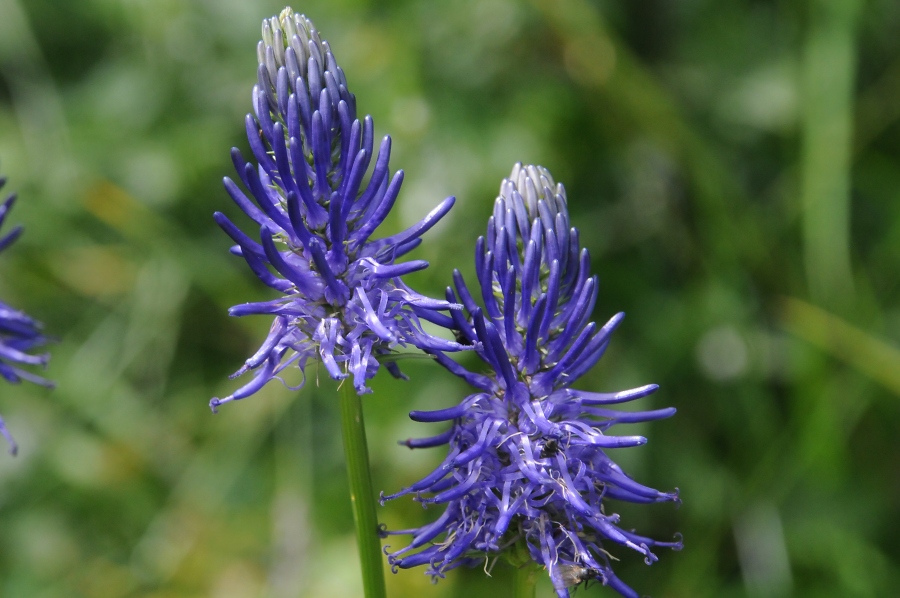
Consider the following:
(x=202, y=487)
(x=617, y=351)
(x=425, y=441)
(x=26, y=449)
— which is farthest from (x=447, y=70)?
(x=425, y=441)

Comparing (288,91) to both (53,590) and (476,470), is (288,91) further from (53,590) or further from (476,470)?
(53,590)

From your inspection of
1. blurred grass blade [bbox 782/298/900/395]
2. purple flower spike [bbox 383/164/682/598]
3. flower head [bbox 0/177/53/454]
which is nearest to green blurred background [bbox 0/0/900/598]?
blurred grass blade [bbox 782/298/900/395]

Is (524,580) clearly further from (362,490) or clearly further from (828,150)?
(828,150)

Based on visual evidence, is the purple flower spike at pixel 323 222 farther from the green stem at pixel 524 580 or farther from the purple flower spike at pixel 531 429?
the green stem at pixel 524 580

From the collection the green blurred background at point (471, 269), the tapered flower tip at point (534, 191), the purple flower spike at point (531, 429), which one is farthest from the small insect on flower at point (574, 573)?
the green blurred background at point (471, 269)

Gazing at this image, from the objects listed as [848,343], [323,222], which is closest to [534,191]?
[323,222]

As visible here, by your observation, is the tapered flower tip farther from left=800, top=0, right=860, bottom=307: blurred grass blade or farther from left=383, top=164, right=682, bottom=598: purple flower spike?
left=800, top=0, right=860, bottom=307: blurred grass blade

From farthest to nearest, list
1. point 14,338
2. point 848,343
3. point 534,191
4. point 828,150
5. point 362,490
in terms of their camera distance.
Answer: point 828,150 → point 848,343 → point 14,338 → point 534,191 → point 362,490
